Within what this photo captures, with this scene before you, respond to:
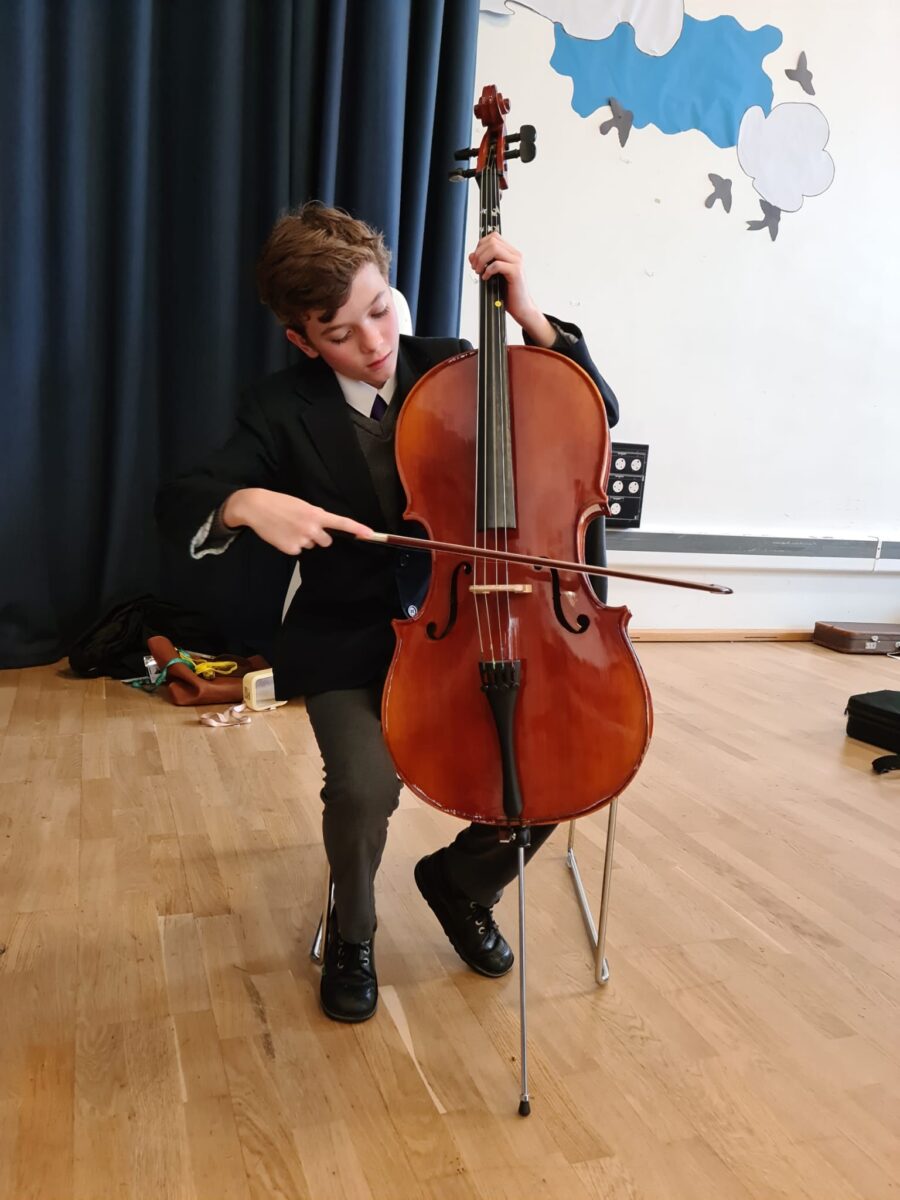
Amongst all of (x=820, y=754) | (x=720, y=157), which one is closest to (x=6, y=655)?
(x=820, y=754)

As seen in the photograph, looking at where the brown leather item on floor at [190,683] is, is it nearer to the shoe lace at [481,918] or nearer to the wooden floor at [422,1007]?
the wooden floor at [422,1007]

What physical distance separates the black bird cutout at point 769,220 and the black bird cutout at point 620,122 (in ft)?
1.66

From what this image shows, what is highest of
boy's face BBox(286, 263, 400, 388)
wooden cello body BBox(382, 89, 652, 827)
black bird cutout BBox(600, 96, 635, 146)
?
black bird cutout BBox(600, 96, 635, 146)

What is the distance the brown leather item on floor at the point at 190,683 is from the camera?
242cm

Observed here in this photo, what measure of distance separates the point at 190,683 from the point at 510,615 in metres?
1.52

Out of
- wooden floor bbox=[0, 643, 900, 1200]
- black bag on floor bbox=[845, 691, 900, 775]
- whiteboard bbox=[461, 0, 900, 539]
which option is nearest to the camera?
wooden floor bbox=[0, 643, 900, 1200]

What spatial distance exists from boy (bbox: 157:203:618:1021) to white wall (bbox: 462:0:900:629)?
177 centimetres

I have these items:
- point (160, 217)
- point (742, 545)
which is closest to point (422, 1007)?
point (160, 217)

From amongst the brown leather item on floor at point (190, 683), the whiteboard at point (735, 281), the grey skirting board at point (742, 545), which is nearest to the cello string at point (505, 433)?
the brown leather item on floor at point (190, 683)

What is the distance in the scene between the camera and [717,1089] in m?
1.12

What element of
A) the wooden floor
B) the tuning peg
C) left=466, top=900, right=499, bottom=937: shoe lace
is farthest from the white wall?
left=466, top=900, right=499, bottom=937: shoe lace

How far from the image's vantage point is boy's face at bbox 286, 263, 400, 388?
1216 millimetres

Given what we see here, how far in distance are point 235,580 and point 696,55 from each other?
2.13 metres

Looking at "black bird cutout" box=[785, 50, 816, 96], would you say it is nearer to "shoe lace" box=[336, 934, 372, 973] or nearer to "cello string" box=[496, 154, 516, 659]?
"cello string" box=[496, 154, 516, 659]
